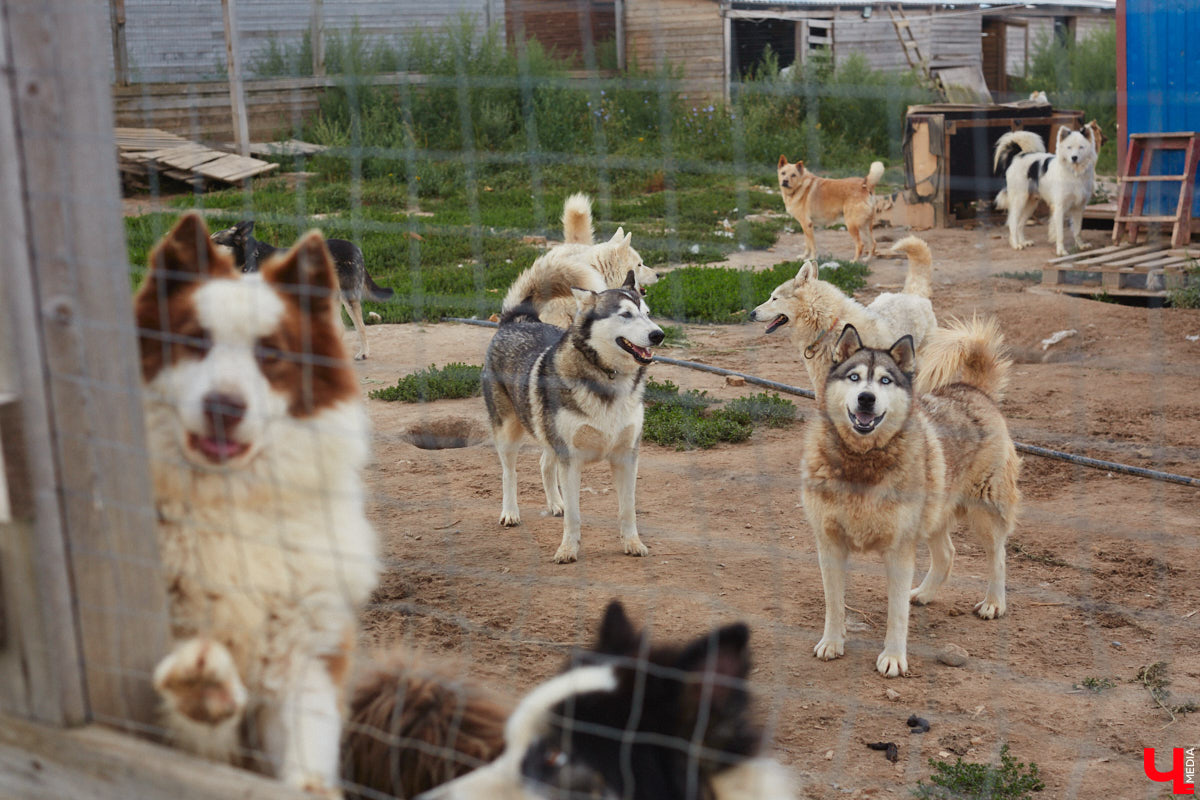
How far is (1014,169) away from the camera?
42.7ft

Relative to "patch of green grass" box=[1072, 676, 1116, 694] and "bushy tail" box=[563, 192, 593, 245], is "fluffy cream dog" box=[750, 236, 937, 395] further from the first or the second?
"patch of green grass" box=[1072, 676, 1116, 694]

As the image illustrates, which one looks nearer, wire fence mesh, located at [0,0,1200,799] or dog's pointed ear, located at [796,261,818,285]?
wire fence mesh, located at [0,0,1200,799]

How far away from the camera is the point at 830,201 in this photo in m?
12.9

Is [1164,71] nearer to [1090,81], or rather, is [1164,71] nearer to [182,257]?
[1090,81]

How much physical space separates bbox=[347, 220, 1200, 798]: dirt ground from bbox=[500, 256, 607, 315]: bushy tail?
93cm

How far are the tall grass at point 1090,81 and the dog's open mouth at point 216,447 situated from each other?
19.2m

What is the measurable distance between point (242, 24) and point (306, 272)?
1879cm

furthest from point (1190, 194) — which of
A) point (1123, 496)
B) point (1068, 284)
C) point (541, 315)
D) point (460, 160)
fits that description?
point (460, 160)

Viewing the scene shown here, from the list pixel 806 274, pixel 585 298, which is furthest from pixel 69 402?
pixel 806 274

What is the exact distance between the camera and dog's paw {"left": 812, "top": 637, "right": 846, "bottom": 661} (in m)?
4.08

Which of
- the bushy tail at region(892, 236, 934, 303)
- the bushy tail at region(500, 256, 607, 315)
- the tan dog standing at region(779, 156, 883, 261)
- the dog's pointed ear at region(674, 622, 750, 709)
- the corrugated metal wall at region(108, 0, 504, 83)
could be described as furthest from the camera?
the corrugated metal wall at region(108, 0, 504, 83)

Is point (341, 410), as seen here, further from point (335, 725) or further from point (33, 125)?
point (33, 125)

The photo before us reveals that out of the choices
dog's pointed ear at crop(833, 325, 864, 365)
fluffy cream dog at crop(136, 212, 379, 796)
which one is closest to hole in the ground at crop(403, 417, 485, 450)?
dog's pointed ear at crop(833, 325, 864, 365)

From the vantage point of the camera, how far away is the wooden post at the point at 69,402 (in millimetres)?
1614
